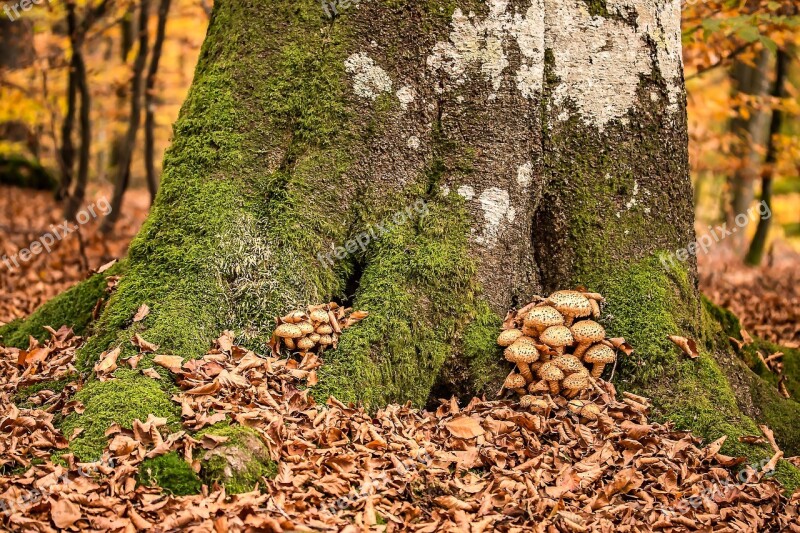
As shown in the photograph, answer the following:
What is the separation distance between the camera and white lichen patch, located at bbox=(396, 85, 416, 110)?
4418mm

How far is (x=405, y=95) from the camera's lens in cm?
443

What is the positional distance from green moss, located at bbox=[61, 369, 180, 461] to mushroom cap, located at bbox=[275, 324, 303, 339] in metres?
0.76

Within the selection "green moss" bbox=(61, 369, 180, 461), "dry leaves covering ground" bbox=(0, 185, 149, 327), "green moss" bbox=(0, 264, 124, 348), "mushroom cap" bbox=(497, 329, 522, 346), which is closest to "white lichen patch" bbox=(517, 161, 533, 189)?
"mushroom cap" bbox=(497, 329, 522, 346)

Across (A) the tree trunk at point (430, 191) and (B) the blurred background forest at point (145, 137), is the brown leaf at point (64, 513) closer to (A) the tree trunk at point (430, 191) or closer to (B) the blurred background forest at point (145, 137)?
(A) the tree trunk at point (430, 191)

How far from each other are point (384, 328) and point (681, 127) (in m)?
2.59

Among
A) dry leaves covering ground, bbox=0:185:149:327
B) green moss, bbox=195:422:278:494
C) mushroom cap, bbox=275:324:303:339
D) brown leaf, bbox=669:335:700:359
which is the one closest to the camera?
green moss, bbox=195:422:278:494

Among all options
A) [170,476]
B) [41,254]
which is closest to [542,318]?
[170,476]

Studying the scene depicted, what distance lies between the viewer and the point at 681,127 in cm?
480

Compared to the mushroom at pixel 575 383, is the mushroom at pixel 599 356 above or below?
above

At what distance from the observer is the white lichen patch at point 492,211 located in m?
4.46

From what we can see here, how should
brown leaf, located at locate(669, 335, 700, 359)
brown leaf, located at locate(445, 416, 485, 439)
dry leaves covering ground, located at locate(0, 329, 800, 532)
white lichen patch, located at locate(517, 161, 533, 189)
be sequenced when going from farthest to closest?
1. white lichen patch, located at locate(517, 161, 533, 189)
2. brown leaf, located at locate(669, 335, 700, 359)
3. brown leaf, located at locate(445, 416, 485, 439)
4. dry leaves covering ground, located at locate(0, 329, 800, 532)

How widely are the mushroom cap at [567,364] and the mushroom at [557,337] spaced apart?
0.29 ft

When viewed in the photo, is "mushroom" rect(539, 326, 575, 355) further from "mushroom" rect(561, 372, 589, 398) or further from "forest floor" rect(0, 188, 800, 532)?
"forest floor" rect(0, 188, 800, 532)

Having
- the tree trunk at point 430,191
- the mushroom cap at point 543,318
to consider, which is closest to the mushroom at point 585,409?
the tree trunk at point 430,191
